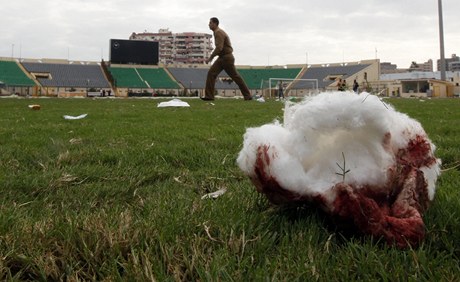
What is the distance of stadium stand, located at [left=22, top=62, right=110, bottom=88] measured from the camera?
184ft

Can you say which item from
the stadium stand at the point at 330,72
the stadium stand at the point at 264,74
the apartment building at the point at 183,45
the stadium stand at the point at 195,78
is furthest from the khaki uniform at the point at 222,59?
the apartment building at the point at 183,45

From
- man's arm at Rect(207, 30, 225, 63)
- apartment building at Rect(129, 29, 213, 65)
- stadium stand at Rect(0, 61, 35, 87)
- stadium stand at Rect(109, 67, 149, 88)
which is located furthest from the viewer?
apartment building at Rect(129, 29, 213, 65)

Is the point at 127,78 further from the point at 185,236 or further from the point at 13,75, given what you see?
the point at 185,236

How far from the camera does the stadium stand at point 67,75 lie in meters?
56.1

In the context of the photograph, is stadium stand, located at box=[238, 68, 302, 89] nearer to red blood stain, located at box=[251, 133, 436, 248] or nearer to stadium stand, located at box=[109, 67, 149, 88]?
stadium stand, located at box=[109, 67, 149, 88]

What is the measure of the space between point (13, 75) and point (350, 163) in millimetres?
61142

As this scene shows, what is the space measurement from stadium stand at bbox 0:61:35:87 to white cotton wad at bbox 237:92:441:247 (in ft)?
181

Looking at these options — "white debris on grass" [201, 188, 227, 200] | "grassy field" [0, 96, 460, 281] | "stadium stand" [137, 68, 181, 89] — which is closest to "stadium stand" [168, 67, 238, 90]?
"stadium stand" [137, 68, 181, 89]

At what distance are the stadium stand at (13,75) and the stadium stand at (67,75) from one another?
1340 millimetres

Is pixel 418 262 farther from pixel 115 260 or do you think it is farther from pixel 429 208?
pixel 115 260

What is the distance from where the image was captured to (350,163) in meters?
1.35

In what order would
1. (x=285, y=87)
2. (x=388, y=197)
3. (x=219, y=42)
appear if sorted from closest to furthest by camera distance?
(x=388, y=197)
(x=219, y=42)
(x=285, y=87)

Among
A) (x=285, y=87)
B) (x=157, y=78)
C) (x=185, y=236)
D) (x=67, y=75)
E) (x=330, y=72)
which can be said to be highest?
(x=330, y=72)

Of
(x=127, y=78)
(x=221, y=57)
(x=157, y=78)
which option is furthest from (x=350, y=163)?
(x=157, y=78)
